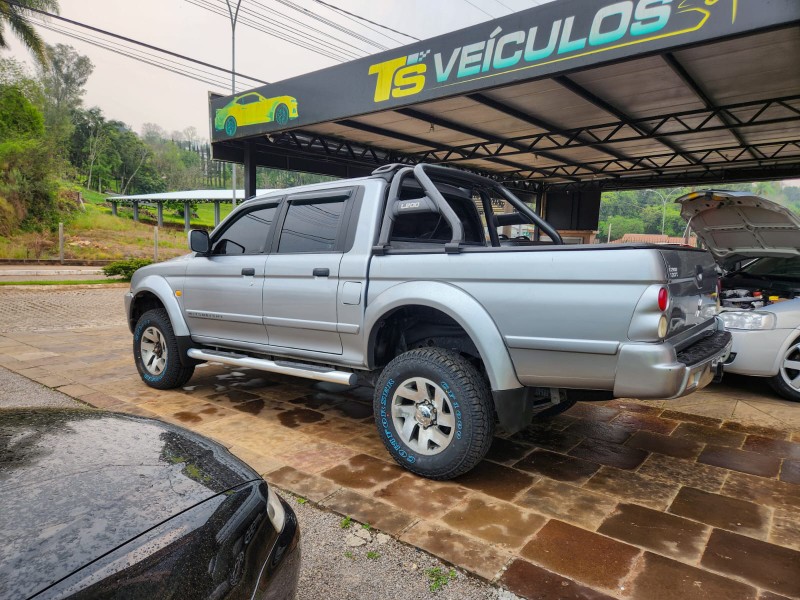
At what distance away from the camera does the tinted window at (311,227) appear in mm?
3719

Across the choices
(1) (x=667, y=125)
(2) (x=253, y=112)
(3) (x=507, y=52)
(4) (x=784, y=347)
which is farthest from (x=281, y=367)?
(1) (x=667, y=125)

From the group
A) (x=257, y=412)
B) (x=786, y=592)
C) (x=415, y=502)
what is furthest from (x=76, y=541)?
(x=257, y=412)

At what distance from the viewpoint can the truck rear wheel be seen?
2.85m

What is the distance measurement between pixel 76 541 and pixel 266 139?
11.4 metres

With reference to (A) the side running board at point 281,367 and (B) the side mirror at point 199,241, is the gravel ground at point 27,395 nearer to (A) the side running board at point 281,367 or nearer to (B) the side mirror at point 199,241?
(A) the side running board at point 281,367

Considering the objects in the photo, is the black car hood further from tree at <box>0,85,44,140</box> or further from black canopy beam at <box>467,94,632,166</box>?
tree at <box>0,85,44,140</box>

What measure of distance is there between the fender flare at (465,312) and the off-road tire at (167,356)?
96.7 inches

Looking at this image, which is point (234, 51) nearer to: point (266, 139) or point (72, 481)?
point (266, 139)

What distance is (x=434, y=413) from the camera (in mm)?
3027

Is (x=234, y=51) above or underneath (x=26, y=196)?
above

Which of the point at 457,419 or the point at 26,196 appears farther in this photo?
the point at 26,196

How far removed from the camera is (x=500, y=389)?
9.13 ft

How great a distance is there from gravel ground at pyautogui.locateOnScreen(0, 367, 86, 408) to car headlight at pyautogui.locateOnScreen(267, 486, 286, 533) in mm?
3218

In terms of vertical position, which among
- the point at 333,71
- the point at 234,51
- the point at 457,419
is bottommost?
the point at 457,419
